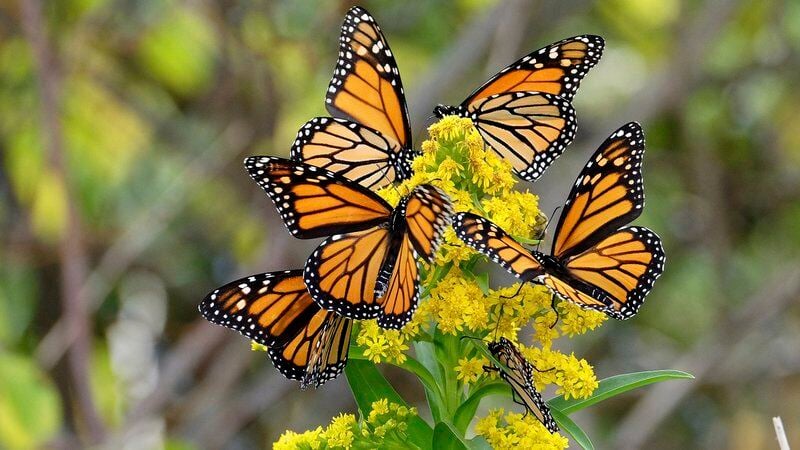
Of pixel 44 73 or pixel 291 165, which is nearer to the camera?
pixel 291 165

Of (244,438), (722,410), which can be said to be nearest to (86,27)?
(244,438)

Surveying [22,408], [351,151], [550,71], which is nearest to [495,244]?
[351,151]

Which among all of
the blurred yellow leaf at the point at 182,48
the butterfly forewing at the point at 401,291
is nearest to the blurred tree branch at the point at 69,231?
the blurred yellow leaf at the point at 182,48

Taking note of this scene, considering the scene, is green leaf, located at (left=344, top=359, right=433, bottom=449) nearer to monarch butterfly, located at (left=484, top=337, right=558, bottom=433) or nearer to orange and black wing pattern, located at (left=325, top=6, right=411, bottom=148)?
monarch butterfly, located at (left=484, top=337, right=558, bottom=433)

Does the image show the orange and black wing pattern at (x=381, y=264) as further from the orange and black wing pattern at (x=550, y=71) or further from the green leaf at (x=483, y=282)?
the orange and black wing pattern at (x=550, y=71)

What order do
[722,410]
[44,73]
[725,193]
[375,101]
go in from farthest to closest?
[722,410] < [725,193] < [44,73] < [375,101]

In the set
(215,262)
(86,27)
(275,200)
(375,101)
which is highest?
(86,27)

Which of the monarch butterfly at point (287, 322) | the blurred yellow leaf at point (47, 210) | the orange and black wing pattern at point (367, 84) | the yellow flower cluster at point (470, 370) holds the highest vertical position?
the blurred yellow leaf at point (47, 210)

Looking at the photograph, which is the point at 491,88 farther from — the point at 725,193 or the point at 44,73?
the point at 725,193
